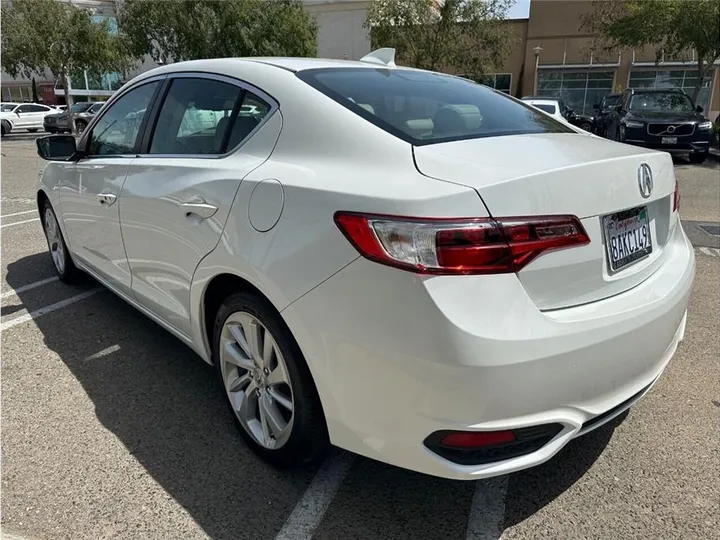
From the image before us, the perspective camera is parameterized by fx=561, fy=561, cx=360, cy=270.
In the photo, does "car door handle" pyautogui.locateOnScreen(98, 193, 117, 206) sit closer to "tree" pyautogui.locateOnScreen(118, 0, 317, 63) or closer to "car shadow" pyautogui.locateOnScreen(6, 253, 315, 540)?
"car shadow" pyautogui.locateOnScreen(6, 253, 315, 540)

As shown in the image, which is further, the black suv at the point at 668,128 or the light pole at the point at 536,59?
the light pole at the point at 536,59

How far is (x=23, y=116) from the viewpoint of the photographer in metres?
29.6

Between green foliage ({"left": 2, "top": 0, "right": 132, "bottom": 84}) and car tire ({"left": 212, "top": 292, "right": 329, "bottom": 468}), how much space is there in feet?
95.6

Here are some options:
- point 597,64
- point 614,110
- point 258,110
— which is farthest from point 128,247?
point 597,64

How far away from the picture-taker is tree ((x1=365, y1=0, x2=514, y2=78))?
84.1ft

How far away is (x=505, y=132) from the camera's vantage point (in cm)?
236

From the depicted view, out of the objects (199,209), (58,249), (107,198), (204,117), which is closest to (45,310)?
→ (58,249)

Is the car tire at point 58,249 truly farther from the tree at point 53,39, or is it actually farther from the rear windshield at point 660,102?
the tree at point 53,39

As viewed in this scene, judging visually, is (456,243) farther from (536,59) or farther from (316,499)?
(536,59)

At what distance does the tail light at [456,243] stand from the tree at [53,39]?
29.7m

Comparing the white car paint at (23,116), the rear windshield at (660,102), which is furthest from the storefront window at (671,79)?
the white car paint at (23,116)

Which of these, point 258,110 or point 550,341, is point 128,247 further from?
point 550,341

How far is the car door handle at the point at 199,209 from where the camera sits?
A: 2.40 meters

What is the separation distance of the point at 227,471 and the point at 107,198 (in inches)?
72.2
